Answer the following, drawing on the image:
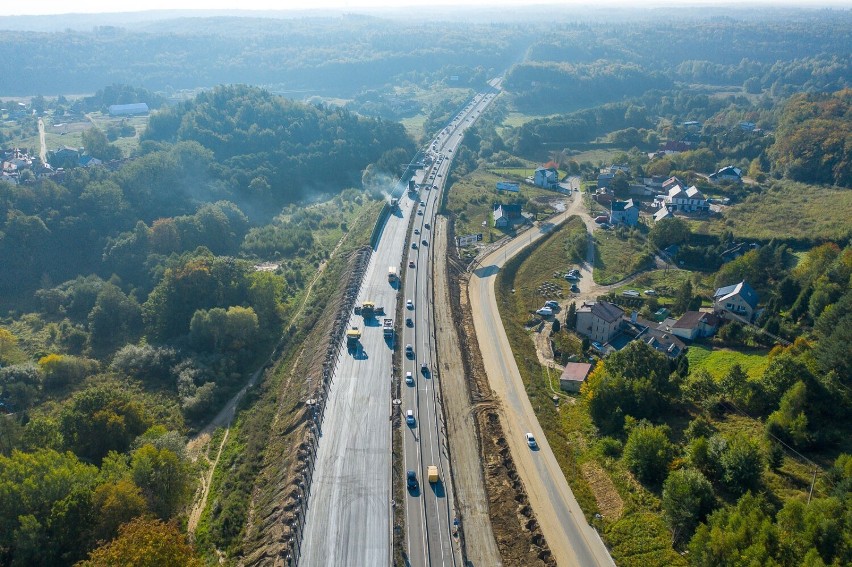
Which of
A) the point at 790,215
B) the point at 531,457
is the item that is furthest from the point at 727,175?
the point at 531,457

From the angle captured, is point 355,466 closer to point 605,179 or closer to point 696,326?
point 696,326

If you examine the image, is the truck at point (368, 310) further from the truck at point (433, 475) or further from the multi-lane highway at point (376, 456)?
the truck at point (433, 475)

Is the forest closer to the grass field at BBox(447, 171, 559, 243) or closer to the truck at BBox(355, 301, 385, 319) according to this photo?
the truck at BBox(355, 301, 385, 319)

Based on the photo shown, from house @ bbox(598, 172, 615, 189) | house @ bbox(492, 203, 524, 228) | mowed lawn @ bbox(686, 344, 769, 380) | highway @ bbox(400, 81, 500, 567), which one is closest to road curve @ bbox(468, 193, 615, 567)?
highway @ bbox(400, 81, 500, 567)

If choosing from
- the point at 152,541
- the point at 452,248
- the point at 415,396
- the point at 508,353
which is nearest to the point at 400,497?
the point at 415,396

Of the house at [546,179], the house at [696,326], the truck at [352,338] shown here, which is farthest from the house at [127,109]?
the house at [696,326]

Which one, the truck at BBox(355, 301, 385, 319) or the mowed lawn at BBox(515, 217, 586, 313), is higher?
the truck at BBox(355, 301, 385, 319)
